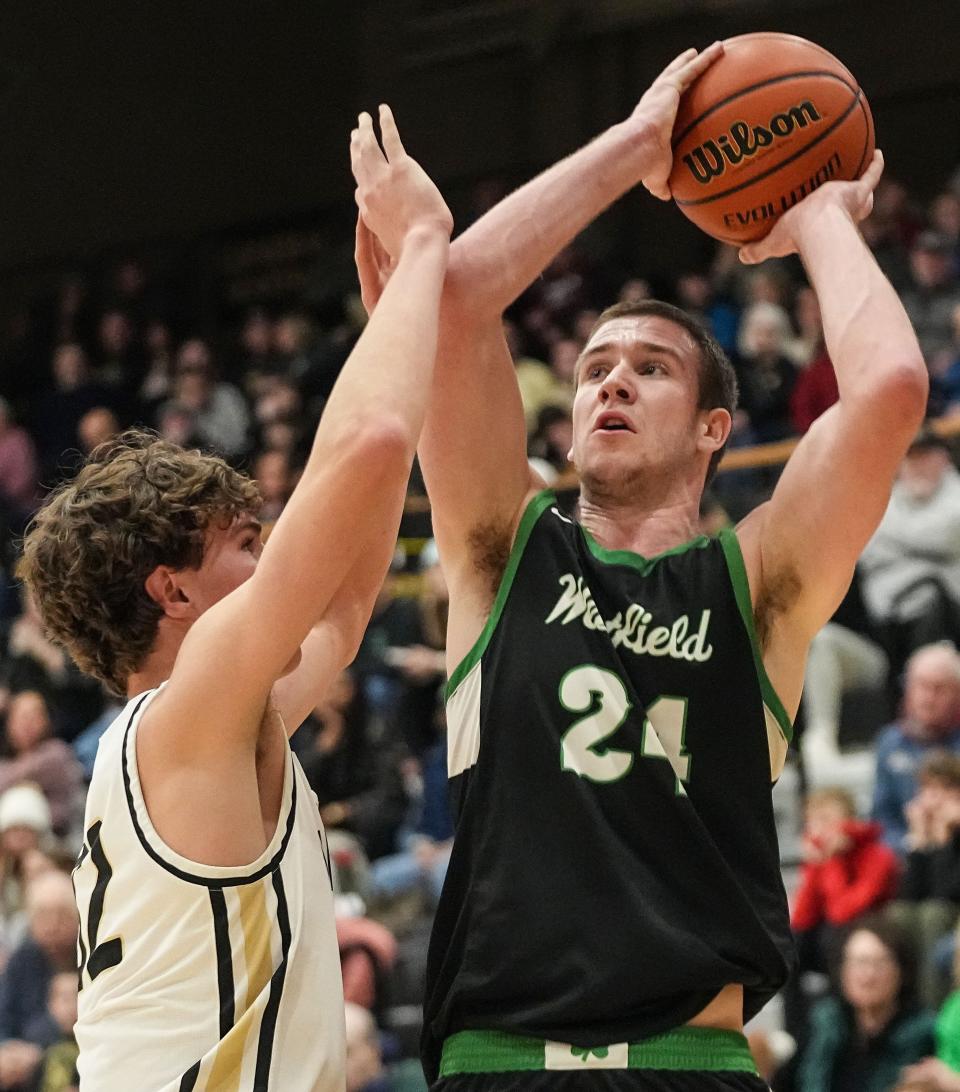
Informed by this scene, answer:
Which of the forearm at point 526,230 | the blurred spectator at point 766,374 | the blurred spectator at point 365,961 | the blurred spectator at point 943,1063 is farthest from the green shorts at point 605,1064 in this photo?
the blurred spectator at point 766,374

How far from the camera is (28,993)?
315 inches

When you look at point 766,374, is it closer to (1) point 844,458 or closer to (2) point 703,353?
(2) point 703,353

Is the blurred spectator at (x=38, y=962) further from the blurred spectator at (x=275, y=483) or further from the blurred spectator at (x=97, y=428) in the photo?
the blurred spectator at (x=97, y=428)

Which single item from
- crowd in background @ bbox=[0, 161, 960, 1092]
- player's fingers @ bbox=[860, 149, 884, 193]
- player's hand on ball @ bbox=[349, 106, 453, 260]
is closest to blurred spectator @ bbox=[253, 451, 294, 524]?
crowd in background @ bbox=[0, 161, 960, 1092]

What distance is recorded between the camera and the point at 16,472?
13500mm

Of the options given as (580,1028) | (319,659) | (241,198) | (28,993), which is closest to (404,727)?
(28,993)

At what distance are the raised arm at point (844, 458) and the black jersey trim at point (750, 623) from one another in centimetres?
3

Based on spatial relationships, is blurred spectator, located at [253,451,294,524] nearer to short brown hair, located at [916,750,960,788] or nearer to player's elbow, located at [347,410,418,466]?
short brown hair, located at [916,750,960,788]

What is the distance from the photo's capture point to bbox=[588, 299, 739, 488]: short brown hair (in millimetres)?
3400

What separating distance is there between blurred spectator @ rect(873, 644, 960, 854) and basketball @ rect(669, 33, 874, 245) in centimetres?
364

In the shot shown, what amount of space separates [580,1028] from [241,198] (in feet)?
51.4

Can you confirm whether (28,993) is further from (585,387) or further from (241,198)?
(241,198)

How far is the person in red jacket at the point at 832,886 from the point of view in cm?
637

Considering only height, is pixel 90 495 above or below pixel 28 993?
above
